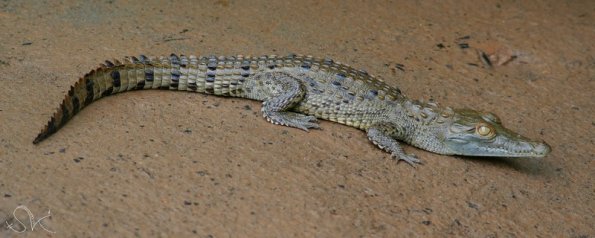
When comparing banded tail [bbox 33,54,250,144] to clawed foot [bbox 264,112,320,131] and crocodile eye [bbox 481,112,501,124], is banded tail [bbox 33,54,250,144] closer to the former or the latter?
clawed foot [bbox 264,112,320,131]

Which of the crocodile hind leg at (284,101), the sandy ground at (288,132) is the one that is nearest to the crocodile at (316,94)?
the crocodile hind leg at (284,101)

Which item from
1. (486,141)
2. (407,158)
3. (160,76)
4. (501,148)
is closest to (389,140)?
(407,158)

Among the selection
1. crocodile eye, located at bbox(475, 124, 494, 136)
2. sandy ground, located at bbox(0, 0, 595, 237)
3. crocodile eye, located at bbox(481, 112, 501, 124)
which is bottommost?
sandy ground, located at bbox(0, 0, 595, 237)

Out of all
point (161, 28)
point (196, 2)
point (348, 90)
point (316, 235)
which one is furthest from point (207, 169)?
point (196, 2)

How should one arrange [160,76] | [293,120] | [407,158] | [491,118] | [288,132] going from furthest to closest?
1. [160,76]
2. [491,118]
3. [293,120]
4. [288,132]
5. [407,158]

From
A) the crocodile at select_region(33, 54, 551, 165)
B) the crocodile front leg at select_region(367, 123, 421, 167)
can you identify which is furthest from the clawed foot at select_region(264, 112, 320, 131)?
the crocodile front leg at select_region(367, 123, 421, 167)

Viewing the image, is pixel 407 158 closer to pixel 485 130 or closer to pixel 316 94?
pixel 485 130

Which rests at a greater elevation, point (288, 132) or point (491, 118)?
point (491, 118)

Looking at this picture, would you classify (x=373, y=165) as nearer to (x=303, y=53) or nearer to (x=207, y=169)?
(x=207, y=169)

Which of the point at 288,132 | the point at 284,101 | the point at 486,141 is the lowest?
the point at 288,132
